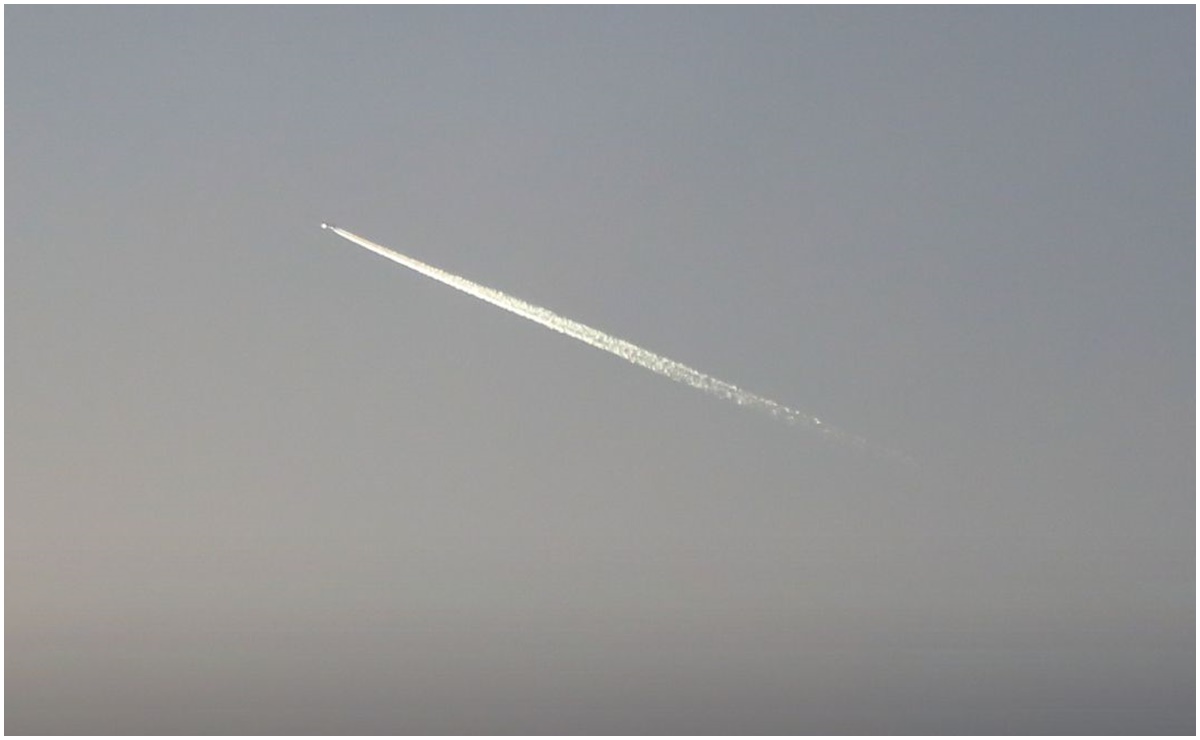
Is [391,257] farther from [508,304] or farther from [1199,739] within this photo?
[1199,739]

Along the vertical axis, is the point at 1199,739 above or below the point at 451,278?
below

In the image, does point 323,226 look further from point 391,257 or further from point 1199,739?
point 1199,739

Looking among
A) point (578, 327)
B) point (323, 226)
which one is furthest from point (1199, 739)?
point (323, 226)

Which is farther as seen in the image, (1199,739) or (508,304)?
(508,304)

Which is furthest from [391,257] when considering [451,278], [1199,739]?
[1199,739]

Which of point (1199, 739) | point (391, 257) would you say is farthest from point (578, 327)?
point (1199, 739)

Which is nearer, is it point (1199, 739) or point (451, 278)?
point (1199, 739)

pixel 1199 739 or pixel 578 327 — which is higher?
pixel 578 327
